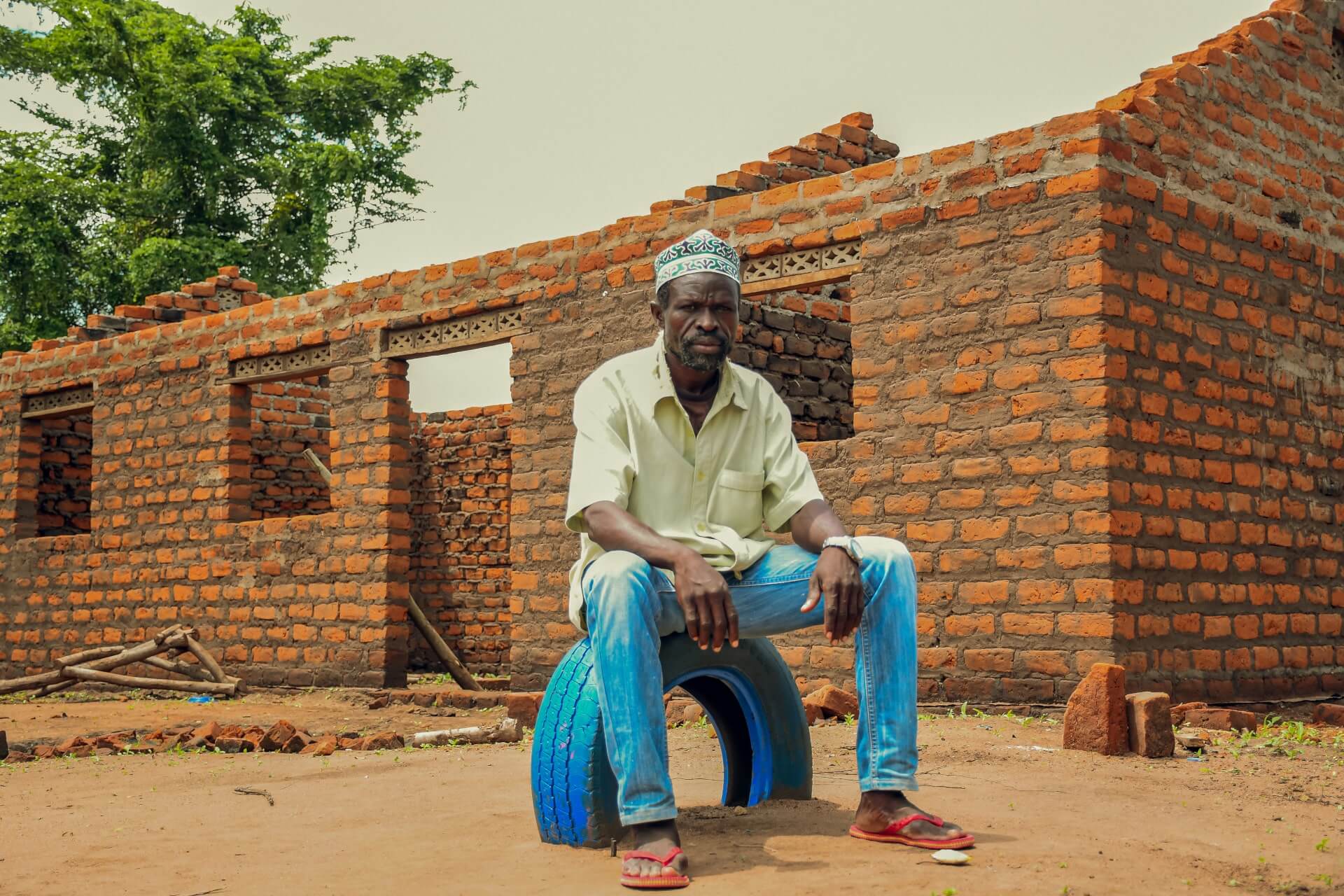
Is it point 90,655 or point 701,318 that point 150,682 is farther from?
point 701,318

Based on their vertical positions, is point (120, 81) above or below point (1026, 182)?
above

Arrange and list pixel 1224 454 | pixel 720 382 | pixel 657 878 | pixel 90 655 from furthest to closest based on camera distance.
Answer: pixel 90 655, pixel 1224 454, pixel 720 382, pixel 657 878

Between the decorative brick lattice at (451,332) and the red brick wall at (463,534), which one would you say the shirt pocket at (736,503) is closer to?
the decorative brick lattice at (451,332)

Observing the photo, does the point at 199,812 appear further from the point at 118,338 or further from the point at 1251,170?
the point at 118,338

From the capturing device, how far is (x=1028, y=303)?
7.36 meters

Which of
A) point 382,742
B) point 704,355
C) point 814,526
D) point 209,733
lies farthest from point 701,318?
point 209,733

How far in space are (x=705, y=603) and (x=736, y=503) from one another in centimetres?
48

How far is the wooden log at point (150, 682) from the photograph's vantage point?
438 inches

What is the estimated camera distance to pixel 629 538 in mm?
3484

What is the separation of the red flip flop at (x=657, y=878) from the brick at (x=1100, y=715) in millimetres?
3161

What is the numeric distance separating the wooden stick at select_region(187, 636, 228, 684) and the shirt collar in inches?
330

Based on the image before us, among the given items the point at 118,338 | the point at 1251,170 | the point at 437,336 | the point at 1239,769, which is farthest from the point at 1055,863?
the point at 118,338

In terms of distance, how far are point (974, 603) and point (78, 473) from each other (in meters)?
11.1

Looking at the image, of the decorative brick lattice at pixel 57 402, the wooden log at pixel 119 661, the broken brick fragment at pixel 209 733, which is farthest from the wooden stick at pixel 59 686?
the broken brick fragment at pixel 209 733
